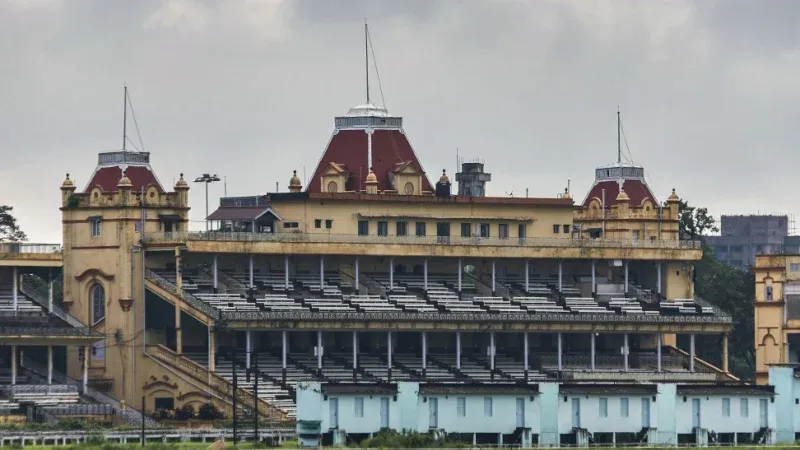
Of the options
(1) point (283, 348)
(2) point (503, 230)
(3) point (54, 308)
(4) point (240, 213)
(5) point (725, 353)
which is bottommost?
(5) point (725, 353)

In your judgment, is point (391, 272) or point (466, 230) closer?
point (391, 272)

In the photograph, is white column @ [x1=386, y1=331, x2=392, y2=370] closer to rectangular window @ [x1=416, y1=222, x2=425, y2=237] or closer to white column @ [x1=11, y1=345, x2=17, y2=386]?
rectangular window @ [x1=416, y1=222, x2=425, y2=237]

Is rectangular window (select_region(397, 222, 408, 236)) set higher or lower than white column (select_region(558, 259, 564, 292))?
higher

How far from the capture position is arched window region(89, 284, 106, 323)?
154000 millimetres

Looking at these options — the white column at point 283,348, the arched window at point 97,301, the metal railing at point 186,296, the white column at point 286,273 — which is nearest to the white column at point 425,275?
the white column at point 286,273

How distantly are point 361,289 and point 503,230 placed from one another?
41.7 feet

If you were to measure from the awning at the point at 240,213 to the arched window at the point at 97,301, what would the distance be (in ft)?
30.2

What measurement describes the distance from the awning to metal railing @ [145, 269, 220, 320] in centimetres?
716

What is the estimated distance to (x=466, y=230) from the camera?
552 ft

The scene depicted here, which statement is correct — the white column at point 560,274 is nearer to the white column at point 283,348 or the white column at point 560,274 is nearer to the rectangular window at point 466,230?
the rectangular window at point 466,230

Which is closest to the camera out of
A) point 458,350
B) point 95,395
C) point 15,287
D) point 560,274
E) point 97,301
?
point 95,395

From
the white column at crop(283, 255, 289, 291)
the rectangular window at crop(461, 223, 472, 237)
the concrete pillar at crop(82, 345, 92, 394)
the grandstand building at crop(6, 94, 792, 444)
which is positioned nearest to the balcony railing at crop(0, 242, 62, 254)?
the grandstand building at crop(6, 94, 792, 444)

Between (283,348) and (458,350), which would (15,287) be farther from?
(458,350)

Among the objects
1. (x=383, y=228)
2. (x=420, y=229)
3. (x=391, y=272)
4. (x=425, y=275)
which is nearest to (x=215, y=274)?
(x=391, y=272)
